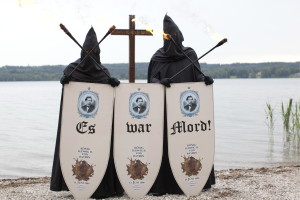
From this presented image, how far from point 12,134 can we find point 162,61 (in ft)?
48.0

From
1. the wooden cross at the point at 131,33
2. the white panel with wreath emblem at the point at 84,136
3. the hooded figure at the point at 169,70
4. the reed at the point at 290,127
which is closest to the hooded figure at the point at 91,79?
the white panel with wreath emblem at the point at 84,136

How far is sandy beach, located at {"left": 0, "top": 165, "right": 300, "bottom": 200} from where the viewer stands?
7.31 meters

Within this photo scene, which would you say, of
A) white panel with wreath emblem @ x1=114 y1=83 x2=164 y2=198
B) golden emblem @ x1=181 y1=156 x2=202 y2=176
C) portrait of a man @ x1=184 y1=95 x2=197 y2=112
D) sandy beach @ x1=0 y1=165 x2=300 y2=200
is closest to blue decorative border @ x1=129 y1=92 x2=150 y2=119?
white panel with wreath emblem @ x1=114 y1=83 x2=164 y2=198

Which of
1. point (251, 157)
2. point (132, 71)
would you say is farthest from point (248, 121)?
point (132, 71)

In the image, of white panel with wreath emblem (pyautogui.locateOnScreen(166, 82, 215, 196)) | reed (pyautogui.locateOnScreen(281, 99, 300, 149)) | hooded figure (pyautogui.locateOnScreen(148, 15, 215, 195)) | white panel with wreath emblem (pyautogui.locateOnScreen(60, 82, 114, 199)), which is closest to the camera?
white panel with wreath emblem (pyautogui.locateOnScreen(60, 82, 114, 199))

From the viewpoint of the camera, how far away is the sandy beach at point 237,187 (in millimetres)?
7308

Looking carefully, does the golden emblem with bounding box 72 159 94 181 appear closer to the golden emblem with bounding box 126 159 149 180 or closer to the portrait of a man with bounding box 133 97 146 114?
the golden emblem with bounding box 126 159 149 180

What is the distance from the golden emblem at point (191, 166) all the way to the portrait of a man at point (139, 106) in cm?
85

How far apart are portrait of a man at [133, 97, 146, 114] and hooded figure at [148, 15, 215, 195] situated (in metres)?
0.39

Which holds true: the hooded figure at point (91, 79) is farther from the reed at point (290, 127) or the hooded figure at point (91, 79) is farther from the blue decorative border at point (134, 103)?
the reed at point (290, 127)

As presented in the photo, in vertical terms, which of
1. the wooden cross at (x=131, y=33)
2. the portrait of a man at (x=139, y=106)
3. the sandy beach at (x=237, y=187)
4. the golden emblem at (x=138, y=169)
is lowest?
the sandy beach at (x=237, y=187)

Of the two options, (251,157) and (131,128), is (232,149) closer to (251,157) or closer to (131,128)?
(251,157)

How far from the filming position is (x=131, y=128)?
7113 mm

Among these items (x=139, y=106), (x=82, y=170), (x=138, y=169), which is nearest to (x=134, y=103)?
(x=139, y=106)
